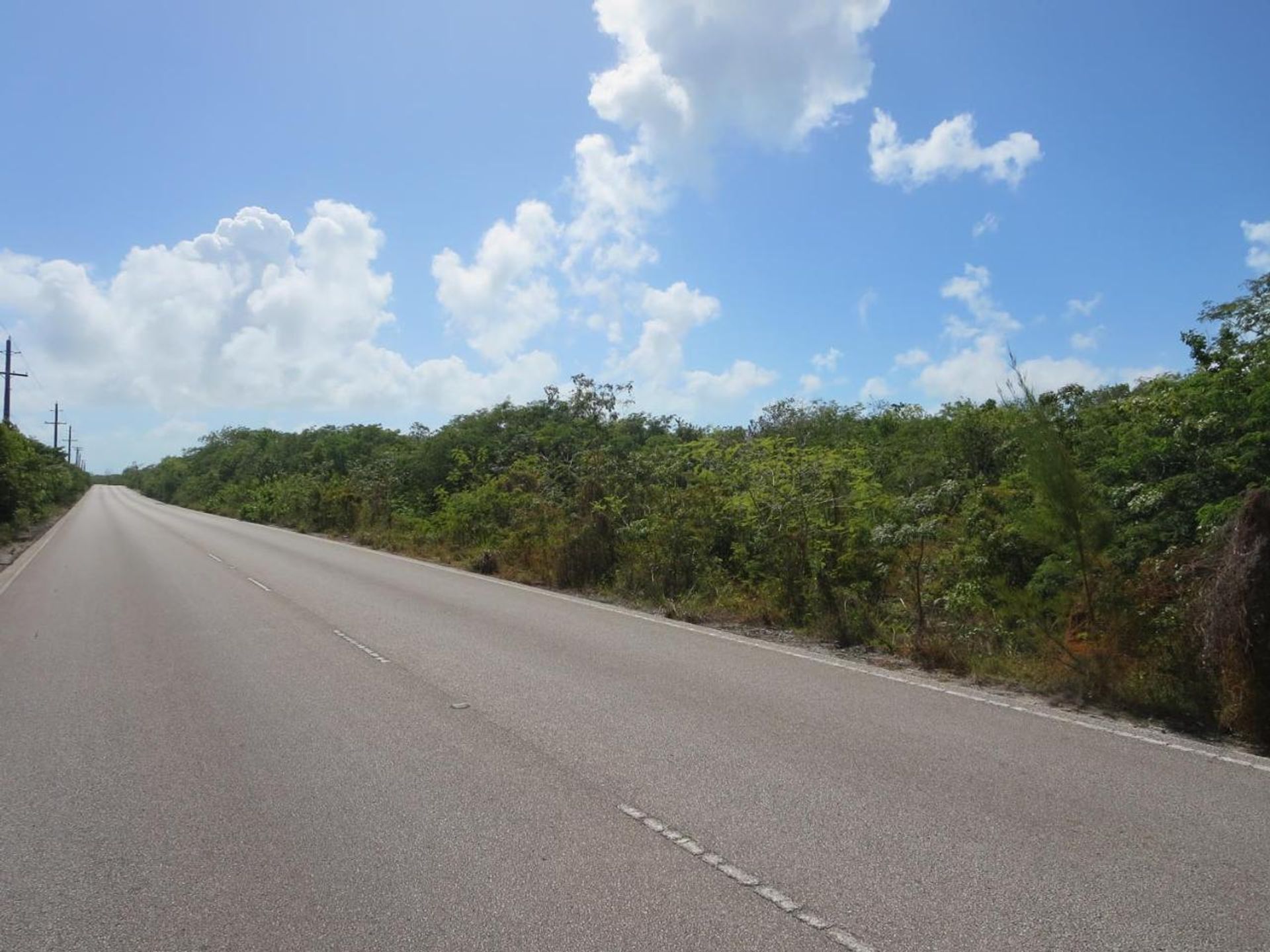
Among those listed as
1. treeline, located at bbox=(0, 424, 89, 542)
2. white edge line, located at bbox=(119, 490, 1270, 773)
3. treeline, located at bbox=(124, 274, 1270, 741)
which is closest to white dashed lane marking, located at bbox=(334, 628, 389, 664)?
white edge line, located at bbox=(119, 490, 1270, 773)

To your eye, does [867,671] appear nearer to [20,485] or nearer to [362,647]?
[362,647]

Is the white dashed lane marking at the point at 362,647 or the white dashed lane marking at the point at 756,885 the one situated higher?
the white dashed lane marking at the point at 362,647

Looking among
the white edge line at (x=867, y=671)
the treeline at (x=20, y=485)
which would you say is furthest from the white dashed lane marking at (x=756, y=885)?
the treeline at (x=20, y=485)

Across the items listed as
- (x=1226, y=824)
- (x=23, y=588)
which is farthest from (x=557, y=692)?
(x=23, y=588)

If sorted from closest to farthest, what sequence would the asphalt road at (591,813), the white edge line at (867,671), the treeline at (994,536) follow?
the asphalt road at (591,813), the white edge line at (867,671), the treeline at (994,536)

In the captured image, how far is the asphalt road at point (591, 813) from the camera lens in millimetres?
3879

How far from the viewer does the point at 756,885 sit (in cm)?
418

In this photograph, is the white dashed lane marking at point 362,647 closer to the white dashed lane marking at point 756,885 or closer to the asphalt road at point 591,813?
the asphalt road at point 591,813

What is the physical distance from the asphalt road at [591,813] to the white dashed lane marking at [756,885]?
0.02 m

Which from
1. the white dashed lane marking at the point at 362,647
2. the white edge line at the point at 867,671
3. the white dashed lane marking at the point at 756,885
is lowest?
the white dashed lane marking at the point at 756,885

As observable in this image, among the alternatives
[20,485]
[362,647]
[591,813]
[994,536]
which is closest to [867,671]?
[994,536]

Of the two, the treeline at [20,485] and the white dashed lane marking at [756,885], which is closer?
the white dashed lane marking at [756,885]

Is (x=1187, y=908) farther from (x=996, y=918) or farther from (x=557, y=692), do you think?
(x=557, y=692)

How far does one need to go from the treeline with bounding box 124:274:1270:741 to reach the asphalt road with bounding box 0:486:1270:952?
1.14 meters
